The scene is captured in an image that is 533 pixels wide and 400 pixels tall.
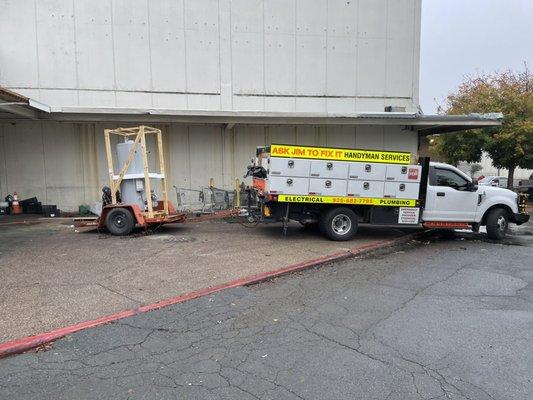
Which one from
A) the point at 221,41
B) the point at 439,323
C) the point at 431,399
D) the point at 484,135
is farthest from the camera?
the point at 484,135

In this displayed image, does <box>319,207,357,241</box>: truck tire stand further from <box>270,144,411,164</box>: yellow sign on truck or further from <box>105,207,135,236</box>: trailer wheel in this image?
<box>105,207,135,236</box>: trailer wheel

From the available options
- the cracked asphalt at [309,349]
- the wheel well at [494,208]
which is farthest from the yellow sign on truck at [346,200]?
the cracked asphalt at [309,349]

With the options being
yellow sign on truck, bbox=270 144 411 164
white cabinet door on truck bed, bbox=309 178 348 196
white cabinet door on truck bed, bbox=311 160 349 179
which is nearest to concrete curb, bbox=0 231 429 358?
white cabinet door on truck bed, bbox=309 178 348 196

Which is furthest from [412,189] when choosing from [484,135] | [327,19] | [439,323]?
[484,135]

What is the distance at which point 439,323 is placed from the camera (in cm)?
505

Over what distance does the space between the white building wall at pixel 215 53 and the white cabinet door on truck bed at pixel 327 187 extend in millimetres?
8235

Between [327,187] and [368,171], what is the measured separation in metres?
1.10

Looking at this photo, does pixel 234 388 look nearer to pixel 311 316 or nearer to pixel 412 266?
pixel 311 316

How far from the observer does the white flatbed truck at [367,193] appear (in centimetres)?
979

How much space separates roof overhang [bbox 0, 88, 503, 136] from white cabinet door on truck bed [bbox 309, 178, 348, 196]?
5808 mm

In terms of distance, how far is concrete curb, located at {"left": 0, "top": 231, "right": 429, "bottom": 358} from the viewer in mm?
4340

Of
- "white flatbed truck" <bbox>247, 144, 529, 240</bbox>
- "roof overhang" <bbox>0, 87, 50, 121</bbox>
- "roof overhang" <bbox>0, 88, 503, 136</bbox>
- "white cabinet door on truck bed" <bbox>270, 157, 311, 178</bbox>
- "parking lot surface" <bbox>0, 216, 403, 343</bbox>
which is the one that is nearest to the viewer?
"parking lot surface" <bbox>0, 216, 403, 343</bbox>

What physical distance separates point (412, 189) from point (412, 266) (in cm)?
286

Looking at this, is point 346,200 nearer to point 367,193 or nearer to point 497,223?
point 367,193
